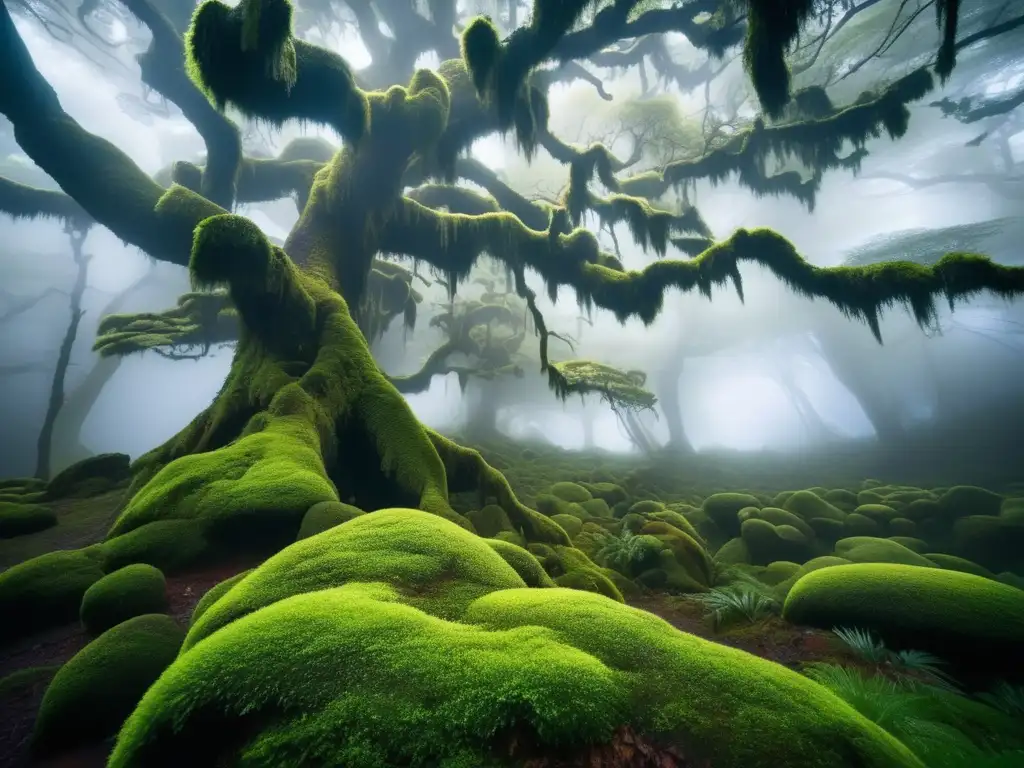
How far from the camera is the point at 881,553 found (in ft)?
25.5

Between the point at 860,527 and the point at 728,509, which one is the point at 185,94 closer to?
the point at 728,509

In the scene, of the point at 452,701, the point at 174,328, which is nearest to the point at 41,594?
the point at 452,701

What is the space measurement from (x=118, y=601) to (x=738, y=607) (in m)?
7.19

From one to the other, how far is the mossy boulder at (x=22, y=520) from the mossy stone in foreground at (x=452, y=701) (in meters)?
8.08

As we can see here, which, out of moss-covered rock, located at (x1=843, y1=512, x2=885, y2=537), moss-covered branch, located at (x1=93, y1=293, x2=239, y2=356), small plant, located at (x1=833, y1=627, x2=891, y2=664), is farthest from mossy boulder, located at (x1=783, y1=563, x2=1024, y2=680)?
moss-covered branch, located at (x1=93, y1=293, x2=239, y2=356)

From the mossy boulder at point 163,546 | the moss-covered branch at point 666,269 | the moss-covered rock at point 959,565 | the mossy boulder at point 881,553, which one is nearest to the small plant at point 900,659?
the mossy boulder at point 881,553

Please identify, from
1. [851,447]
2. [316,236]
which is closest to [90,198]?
[316,236]

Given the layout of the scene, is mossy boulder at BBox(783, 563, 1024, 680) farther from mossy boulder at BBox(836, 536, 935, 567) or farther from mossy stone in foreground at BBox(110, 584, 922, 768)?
mossy stone in foreground at BBox(110, 584, 922, 768)

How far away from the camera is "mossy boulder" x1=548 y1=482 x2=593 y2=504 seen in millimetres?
13031

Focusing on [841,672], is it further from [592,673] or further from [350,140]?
[350,140]

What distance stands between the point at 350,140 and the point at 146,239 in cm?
465

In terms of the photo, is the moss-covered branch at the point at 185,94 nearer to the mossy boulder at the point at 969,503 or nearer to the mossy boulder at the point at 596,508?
the mossy boulder at the point at 596,508

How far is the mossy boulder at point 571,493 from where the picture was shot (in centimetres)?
1303

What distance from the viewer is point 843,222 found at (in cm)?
3859
